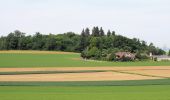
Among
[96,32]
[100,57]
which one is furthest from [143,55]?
[96,32]

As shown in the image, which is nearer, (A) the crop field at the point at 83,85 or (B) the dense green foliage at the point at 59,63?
(A) the crop field at the point at 83,85

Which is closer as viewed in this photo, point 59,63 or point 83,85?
point 83,85

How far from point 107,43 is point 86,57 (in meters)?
16.0

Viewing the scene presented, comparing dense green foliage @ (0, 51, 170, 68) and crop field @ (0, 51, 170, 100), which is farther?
dense green foliage @ (0, 51, 170, 68)

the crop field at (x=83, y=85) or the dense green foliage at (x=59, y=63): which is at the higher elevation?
the dense green foliage at (x=59, y=63)

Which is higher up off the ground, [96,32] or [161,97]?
[96,32]

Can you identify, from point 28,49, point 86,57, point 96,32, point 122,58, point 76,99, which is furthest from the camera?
point 96,32

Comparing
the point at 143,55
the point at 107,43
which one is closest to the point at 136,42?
the point at 107,43

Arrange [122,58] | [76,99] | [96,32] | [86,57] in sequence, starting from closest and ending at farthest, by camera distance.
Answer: [76,99], [122,58], [86,57], [96,32]

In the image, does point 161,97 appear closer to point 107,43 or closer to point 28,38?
point 107,43

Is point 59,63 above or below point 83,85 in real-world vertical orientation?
above

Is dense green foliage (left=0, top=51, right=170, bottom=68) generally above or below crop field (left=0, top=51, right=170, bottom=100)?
above

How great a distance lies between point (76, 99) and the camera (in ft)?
70.2

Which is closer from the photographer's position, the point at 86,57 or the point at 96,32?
the point at 86,57
